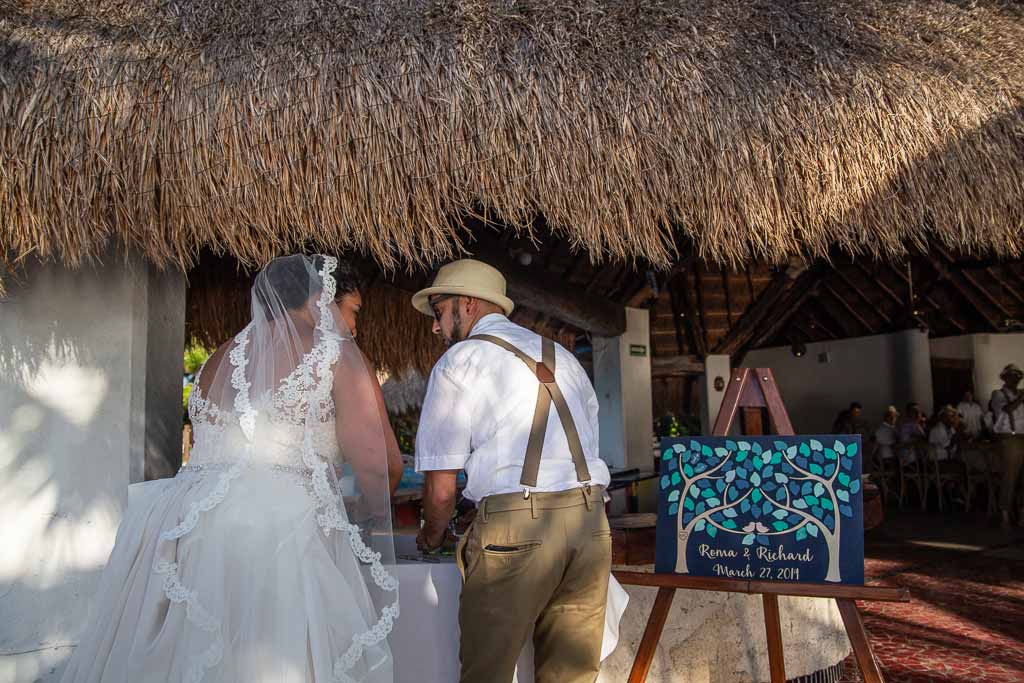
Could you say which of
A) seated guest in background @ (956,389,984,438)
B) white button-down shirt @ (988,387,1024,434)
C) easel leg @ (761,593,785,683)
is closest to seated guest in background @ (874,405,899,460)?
seated guest in background @ (956,389,984,438)

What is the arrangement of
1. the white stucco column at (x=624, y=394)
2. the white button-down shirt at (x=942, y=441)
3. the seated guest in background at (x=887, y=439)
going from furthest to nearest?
the seated guest in background at (x=887, y=439), the white button-down shirt at (x=942, y=441), the white stucco column at (x=624, y=394)

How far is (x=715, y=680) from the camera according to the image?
346cm

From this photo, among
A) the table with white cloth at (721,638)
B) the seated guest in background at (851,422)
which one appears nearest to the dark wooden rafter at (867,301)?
the seated guest in background at (851,422)

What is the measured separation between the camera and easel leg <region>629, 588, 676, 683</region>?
9.30 feet

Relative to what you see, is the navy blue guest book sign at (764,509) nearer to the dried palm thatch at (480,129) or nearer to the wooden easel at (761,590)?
the wooden easel at (761,590)

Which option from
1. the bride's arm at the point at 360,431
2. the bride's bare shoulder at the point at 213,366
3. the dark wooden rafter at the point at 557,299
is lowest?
the bride's arm at the point at 360,431

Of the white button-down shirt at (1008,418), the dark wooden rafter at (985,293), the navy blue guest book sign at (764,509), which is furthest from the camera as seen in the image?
the dark wooden rafter at (985,293)

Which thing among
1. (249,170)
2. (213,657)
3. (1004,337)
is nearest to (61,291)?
(249,170)

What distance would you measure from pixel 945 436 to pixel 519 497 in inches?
343

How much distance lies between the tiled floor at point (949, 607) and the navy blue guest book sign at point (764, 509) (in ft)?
4.03

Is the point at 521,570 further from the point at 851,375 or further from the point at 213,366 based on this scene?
the point at 851,375

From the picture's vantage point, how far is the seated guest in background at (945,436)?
926 cm

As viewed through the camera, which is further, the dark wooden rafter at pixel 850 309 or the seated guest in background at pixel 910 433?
the dark wooden rafter at pixel 850 309

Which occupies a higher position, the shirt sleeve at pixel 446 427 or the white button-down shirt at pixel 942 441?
the shirt sleeve at pixel 446 427
